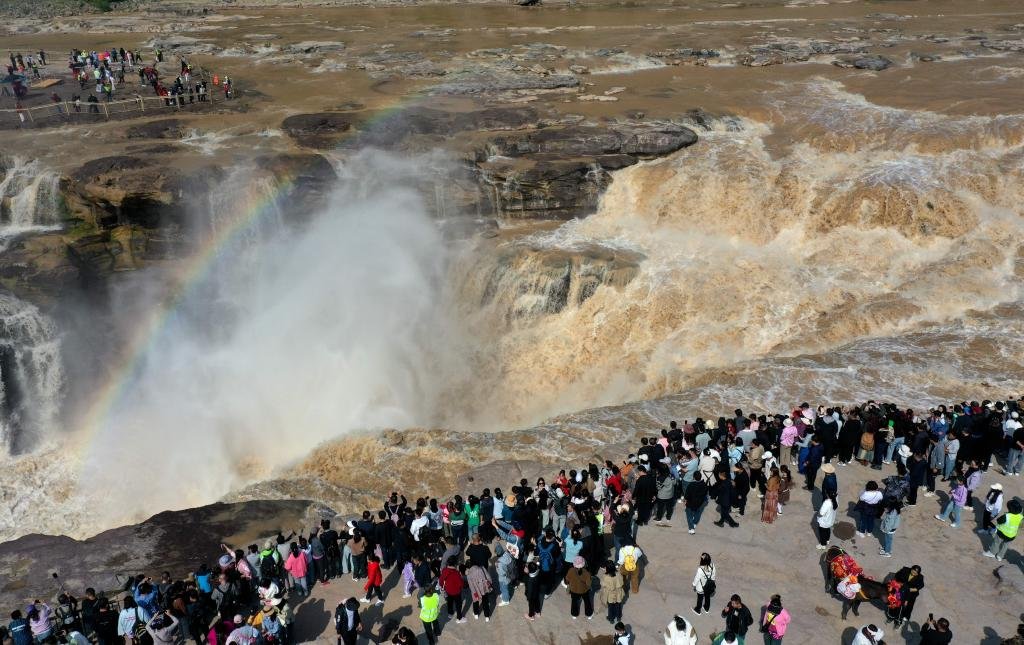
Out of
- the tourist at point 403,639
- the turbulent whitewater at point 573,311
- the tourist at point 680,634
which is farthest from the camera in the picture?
the turbulent whitewater at point 573,311

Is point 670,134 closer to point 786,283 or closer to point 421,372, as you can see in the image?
point 786,283

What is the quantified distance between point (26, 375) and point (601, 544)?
18412 millimetres

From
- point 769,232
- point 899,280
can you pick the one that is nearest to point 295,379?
point 769,232

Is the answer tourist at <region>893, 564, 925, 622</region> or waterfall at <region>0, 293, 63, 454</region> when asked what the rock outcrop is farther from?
tourist at <region>893, 564, 925, 622</region>

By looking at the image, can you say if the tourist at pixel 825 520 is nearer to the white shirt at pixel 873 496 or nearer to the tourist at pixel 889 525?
the white shirt at pixel 873 496

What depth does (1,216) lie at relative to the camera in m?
24.7

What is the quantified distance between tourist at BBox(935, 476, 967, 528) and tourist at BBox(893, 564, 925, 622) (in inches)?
99.2

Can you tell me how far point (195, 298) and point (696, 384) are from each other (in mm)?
15653

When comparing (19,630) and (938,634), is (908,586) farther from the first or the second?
(19,630)

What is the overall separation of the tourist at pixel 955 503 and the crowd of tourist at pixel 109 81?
3071 centimetres

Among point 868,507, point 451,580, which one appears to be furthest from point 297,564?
point 868,507

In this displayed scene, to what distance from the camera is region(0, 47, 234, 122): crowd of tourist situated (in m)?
32.0

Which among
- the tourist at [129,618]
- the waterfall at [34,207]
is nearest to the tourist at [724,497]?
the tourist at [129,618]

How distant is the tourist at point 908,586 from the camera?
948cm
